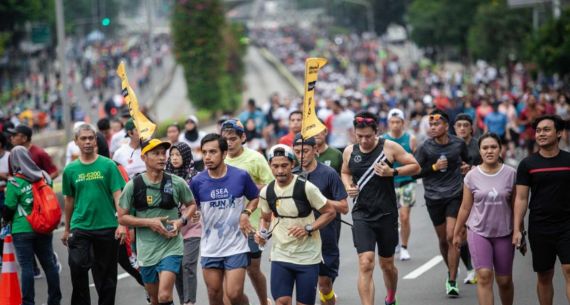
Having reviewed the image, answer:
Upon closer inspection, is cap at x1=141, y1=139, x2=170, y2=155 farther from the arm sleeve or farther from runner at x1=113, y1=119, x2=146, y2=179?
runner at x1=113, y1=119, x2=146, y2=179

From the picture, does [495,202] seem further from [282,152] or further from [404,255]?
[404,255]

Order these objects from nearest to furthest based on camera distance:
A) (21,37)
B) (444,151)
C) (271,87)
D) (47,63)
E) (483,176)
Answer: (483,176)
(444,151)
(21,37)
(47,63)
(271,87)

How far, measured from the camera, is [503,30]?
60781mm

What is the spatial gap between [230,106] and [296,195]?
173 ft

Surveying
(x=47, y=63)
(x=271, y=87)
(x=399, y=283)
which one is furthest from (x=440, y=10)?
(x=399, y=283)

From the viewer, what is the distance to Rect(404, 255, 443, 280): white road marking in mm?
13469

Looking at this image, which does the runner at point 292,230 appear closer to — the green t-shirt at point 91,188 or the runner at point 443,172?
the green t-shirt at point 91,188

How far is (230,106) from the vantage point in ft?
204

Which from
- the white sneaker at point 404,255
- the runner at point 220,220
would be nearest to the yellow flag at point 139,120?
the runner at point 220,220

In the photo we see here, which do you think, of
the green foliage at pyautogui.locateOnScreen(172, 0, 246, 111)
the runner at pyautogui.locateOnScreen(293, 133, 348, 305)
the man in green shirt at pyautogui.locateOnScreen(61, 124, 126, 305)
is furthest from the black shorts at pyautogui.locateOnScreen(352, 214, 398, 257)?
the green foliage at pyautogui.locateOnScreen(172, 0, 246, 111)

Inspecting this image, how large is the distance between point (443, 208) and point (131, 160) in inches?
135

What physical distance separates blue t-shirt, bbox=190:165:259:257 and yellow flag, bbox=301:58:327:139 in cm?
67

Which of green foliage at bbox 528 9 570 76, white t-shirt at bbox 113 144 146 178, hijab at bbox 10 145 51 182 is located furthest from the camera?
green foliage at bbox 528 9 570 76

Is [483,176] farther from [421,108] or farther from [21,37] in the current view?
[21,37]
